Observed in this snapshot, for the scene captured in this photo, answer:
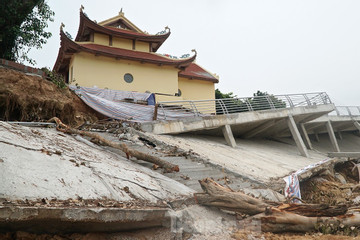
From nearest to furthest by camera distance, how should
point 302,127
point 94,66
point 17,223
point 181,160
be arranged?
point 17,223, point 181,160, point 94,66, point 302,127

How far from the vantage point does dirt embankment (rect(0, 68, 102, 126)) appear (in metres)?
8.27

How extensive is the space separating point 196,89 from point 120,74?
6.73 m

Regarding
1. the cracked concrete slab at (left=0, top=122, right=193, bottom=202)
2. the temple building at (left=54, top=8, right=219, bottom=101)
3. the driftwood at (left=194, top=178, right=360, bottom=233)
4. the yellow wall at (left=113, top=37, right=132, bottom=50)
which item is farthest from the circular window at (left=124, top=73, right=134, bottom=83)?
the driftwood at (left=194, top=178, right=360, bottom=233)

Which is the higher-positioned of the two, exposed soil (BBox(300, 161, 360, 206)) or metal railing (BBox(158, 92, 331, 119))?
metal railing (BBox(158, 92, 331, 119))

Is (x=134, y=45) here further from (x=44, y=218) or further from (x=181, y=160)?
(x=44, y=218)

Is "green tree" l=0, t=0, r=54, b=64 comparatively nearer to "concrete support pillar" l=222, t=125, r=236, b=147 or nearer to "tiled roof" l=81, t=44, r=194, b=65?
"tiled roof" l=81, t=44, r=194, b=65

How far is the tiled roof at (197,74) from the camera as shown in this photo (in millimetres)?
21125

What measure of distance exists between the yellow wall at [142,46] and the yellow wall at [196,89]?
3.51 metres

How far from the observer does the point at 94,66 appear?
16672 mm

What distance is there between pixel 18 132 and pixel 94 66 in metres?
12.8

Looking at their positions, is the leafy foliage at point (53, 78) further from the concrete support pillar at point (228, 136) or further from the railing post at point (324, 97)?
the railing post at point (324, 97)

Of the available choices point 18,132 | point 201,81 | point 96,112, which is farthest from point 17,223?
point 201,81

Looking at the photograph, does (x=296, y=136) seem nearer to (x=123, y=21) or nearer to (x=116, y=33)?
(x=116, y=33)

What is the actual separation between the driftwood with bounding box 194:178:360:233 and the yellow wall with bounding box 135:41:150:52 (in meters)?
16.5
